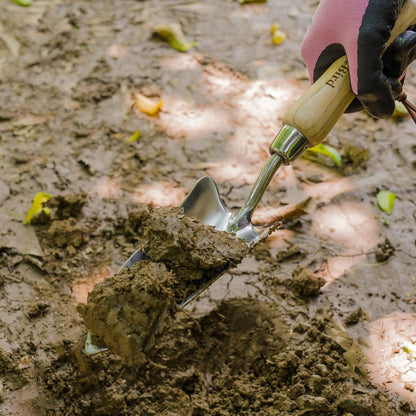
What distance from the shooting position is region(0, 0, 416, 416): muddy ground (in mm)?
1840

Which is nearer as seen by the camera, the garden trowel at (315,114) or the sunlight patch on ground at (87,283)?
the garden trowel at (315,114)

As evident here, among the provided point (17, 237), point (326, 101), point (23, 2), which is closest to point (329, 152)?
point (326, 101)

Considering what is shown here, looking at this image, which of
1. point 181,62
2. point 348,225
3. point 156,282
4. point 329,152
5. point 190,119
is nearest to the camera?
point 156,282

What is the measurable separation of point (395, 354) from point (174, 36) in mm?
2560

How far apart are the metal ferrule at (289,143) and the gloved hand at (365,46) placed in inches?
9.5

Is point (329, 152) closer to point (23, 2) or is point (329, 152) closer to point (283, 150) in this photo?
point (283, 150)

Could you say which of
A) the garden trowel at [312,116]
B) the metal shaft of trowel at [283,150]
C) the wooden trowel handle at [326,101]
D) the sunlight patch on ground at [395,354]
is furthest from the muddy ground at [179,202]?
the wooden trowel handle at [326,101]

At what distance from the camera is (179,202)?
2531 mm

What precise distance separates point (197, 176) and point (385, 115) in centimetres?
110

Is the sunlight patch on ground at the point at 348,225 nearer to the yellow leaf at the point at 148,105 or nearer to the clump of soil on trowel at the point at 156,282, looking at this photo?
the clump of soil on trowel at the point at 156,282

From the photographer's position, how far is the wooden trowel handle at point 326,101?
1.75 meters

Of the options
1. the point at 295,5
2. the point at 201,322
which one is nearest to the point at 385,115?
the point at 201,322

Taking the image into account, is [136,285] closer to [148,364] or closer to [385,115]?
[148,364]

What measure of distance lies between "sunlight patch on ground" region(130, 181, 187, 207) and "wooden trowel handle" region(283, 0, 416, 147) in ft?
2.96
